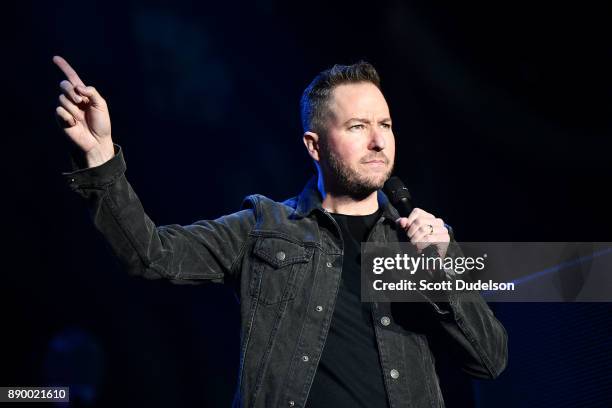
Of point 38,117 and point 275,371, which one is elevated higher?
point 38,117

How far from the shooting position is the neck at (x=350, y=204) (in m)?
2.13

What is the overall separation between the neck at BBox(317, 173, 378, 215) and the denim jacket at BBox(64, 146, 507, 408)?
0.37ft

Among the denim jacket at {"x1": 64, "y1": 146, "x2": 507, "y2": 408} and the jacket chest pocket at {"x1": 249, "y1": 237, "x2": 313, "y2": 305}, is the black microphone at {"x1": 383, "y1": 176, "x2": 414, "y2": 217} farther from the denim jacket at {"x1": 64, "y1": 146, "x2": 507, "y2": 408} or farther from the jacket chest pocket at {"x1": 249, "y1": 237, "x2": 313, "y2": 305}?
the jacket chest pocket at {"x1": 249, "y1": 237, "x2": 313, "y2": 305}

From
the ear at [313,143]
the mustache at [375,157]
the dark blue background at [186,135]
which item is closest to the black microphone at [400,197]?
the mustache at [375,157]

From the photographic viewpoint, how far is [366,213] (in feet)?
7.00

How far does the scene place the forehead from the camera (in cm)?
212

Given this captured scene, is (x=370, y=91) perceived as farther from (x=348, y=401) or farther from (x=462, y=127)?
(x=462, y=127)

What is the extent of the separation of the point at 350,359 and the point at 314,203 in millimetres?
572

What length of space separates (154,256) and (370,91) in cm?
97

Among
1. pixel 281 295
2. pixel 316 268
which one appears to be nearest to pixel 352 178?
pixel 316 268

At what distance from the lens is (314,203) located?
2100mm

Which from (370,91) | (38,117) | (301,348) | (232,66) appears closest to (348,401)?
(301,348)

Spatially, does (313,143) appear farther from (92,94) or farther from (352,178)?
(92,94)

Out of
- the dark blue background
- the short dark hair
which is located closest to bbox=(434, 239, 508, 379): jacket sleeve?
the short dark hair
